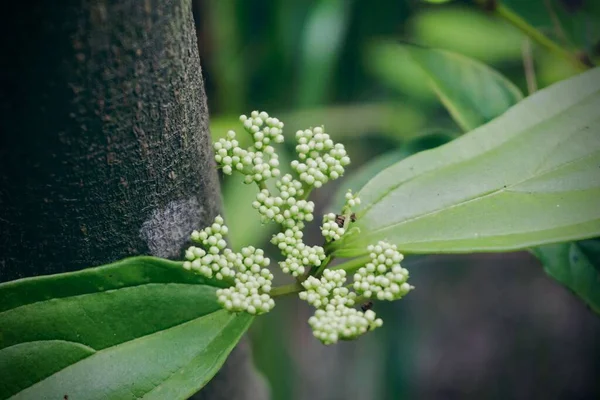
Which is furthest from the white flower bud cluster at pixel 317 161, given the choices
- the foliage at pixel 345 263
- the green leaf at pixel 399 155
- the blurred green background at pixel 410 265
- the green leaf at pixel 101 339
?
the blurred green background at pixel 410 265

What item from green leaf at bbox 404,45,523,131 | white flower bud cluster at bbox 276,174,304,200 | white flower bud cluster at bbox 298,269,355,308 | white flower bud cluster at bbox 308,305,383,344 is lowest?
white flower bud cluster at bbox 308,305,383,344

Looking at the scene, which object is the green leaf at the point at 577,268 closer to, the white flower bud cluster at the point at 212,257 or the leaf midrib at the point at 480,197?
the leaf midrib at the point at 480,197

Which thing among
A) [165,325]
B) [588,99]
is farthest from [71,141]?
[588,99]

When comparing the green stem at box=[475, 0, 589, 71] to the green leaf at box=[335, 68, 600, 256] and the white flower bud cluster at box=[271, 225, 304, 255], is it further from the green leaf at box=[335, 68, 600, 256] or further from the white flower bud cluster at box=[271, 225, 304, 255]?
the white flower bud cluster at box=[271, 225, 304, 255]

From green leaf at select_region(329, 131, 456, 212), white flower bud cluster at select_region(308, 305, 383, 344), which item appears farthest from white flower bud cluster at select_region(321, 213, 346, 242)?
green leaf at select_region(329, 131, 456, 212)

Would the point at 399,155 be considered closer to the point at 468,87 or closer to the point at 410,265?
the point at 468,87

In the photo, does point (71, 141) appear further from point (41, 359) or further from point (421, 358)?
point (421, 358)
